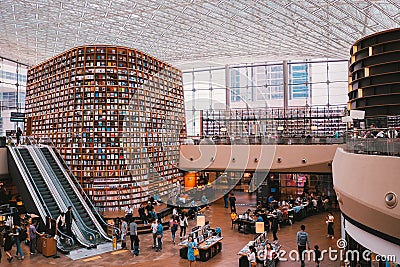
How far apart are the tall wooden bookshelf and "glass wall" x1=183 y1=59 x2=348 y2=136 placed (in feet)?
40.6

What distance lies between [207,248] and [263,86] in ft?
77.6

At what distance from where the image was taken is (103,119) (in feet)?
51.9

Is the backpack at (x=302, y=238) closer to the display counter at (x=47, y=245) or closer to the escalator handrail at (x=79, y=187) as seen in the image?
the escalator handrail at (x=79, y=187)

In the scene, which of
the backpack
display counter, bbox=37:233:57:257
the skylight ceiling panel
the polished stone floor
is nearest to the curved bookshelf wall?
the backpack

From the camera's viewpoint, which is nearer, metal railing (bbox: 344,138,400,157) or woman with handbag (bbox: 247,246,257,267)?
metal railing (bbox: 344,138,400,157)

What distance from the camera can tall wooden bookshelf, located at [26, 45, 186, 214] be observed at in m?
15.8

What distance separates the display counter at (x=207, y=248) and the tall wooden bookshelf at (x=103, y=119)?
17.5ft

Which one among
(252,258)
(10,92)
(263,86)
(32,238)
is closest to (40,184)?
(32,238)

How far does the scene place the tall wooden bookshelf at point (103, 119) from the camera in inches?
621

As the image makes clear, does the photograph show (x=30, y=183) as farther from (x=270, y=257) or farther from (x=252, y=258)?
(x=270, y=257)

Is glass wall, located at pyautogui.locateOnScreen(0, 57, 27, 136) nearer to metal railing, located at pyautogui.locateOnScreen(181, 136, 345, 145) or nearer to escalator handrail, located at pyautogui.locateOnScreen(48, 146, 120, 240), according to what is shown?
escalator handrail, located at pyautogui.locateOnScreen(48, 146, 120, 240)

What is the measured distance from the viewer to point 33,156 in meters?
14.8

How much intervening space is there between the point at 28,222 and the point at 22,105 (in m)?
16.3

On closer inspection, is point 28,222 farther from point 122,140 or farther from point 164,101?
point 164,101
